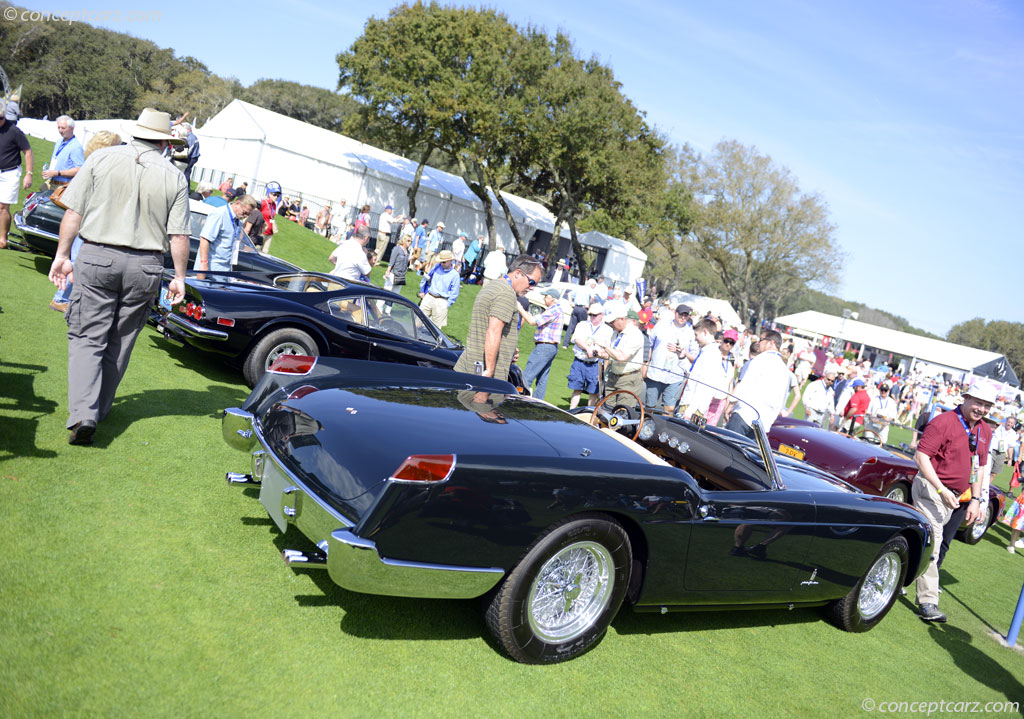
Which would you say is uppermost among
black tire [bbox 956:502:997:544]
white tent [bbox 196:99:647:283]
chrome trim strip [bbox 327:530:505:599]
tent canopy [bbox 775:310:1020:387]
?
tent canopy [bbox 775:310:1020:387]

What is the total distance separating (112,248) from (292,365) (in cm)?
125

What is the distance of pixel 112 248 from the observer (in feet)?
14.2

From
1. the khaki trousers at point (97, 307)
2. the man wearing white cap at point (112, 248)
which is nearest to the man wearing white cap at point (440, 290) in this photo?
the man wearing white cap at point (112, 248)

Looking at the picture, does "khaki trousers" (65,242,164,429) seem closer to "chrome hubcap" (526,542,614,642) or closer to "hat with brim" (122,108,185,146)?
"hat with brim" (122,108,185,146)

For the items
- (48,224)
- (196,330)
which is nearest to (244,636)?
(196,330)

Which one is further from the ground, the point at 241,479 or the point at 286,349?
the point at 286,349

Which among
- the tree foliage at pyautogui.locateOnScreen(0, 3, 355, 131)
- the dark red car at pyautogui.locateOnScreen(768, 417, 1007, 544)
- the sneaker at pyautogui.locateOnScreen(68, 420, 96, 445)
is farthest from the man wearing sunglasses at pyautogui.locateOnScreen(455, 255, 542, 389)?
the tree foliage at pyautogui.locateOnScreen(0, 3, 355, 131)

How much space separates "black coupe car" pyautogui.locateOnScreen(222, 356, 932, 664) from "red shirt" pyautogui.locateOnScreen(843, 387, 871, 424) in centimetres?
1035

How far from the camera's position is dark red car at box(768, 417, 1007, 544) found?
26.3 feet

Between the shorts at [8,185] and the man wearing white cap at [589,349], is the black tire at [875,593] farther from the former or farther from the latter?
the shorts at [8,185]

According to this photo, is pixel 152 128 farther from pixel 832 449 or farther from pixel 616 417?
pixel 832 449

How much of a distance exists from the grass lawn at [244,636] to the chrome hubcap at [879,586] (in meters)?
0.20

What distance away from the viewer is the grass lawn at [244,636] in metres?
2.63

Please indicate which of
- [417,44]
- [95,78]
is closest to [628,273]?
[417,44]
